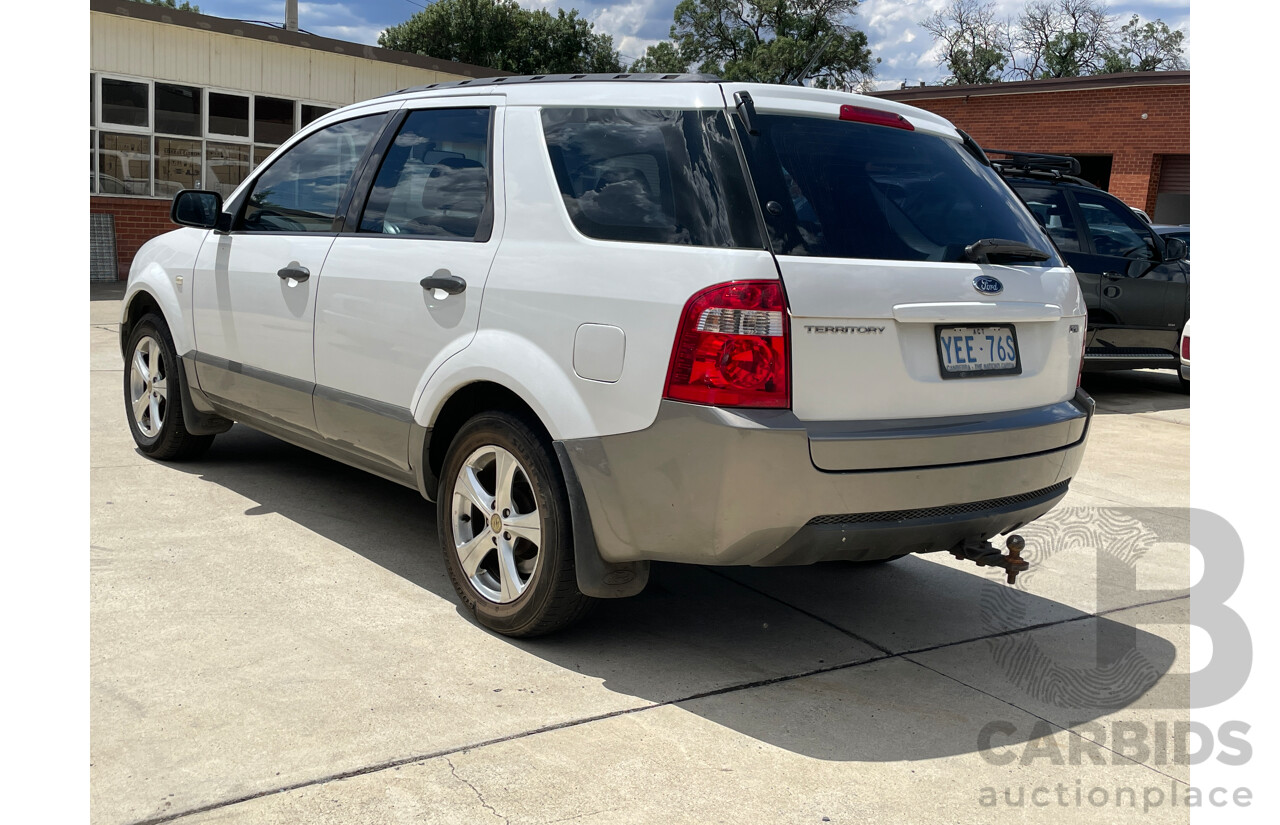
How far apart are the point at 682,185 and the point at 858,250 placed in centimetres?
57

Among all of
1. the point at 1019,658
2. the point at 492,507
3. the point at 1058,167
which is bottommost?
the point at 1019,658

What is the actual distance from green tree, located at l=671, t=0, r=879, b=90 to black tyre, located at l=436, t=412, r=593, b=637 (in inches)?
2133

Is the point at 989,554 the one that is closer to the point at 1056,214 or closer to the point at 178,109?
the point at 1056,214

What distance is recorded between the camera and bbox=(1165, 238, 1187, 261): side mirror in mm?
10109

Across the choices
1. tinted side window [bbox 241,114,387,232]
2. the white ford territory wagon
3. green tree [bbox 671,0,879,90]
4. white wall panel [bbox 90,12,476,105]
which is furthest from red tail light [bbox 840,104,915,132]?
green tree [bbox 671,0,879,90]

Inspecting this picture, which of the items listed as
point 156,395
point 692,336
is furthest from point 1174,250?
point 156,395

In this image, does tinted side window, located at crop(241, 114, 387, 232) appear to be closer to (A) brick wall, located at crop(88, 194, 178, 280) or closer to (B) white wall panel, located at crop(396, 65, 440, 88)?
(A) brick wall, located at crop(88, 194, 178, 280)

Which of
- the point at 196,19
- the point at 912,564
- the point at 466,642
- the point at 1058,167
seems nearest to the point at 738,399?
the point at 466,642

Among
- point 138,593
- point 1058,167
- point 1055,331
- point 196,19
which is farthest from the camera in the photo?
point 196,19

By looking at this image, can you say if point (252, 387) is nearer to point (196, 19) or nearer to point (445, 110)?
point (445, 110)

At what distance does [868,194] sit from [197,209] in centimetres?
335

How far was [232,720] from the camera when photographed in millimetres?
3203

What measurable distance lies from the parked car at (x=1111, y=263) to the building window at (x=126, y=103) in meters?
12.2

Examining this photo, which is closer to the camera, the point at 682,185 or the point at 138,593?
the point at 682,185
